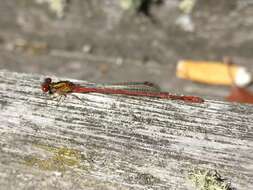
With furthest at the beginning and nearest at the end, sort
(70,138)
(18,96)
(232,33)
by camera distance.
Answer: (232,33)
(18,96)
(70,138)

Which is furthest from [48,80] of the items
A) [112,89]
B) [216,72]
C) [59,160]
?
[216,72]

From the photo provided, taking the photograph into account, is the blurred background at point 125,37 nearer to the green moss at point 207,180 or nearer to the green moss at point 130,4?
the green moss at point 130,4

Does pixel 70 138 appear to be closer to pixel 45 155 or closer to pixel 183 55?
pixel 45 155

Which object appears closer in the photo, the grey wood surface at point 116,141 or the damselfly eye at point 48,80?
the grey wood surface at point 116,141

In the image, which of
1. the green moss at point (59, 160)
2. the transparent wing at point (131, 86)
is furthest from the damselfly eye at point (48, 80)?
the green moss at point (59, 160)

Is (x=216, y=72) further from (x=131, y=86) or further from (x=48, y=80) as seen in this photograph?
(x=48, y=80)

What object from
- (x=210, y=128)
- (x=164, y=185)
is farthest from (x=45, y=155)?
(x=210, y=128)
